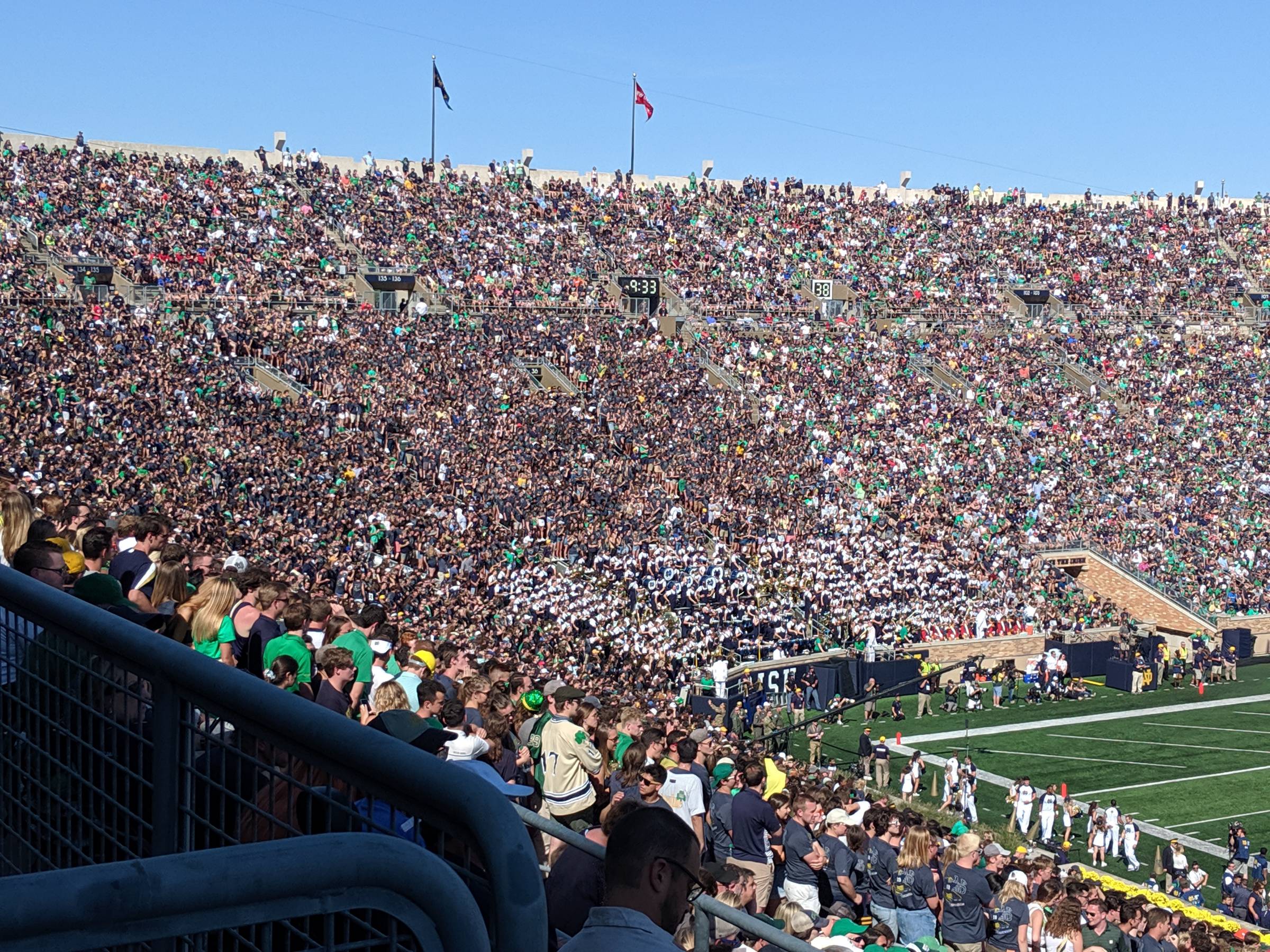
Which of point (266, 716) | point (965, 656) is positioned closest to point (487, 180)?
point (965, 656)

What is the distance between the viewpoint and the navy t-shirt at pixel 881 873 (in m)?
8.84

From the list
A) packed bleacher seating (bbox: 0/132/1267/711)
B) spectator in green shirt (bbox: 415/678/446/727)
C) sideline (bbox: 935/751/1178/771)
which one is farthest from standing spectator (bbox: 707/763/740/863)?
sideline (bbox: 935/751/1178/771)

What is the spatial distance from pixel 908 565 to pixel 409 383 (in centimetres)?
1311

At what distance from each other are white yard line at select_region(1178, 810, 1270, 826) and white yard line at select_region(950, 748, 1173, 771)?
2532 mm

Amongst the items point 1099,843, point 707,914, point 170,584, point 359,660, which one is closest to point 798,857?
point 359,660

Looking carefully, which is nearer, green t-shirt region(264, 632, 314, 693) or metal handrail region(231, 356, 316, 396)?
green t-shirt region(264, 632, 314, 693)

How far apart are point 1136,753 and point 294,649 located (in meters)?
23.5

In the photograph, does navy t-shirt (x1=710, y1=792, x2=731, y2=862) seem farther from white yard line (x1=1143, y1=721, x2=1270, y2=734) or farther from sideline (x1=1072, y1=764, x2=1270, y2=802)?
white yard line (x1=1143, y1=721, x2=1270, y2=734)

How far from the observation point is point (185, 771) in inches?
87.1

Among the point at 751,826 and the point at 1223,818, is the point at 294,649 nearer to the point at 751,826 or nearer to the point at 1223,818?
the point at 751,826

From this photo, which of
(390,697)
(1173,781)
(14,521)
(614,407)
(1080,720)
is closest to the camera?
(390,697)

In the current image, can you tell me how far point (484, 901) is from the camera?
165cm

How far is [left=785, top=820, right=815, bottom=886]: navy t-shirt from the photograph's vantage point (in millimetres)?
8469

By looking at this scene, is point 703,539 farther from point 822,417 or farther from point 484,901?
point 484,901
